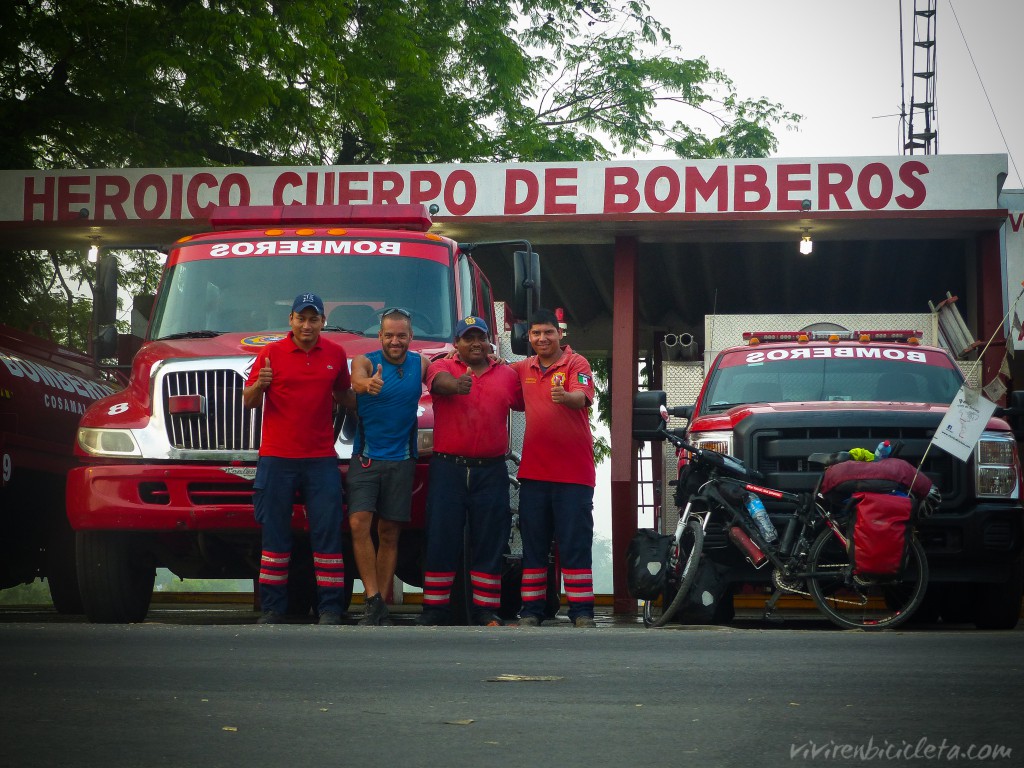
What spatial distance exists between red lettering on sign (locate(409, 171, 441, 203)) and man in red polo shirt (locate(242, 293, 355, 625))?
229 inches

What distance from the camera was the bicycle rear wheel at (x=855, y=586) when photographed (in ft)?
30.8

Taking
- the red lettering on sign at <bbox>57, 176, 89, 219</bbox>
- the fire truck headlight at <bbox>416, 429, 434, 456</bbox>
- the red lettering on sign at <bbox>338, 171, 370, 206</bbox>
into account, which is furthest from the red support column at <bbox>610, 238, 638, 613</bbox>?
the red lettering on sign at <bbox>57, 176, 89, 219</bbox>

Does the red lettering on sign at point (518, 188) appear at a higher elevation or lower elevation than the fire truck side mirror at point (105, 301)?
higher

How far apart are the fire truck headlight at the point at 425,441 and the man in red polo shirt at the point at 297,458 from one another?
23.7 inches

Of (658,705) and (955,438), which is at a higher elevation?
(955,438)

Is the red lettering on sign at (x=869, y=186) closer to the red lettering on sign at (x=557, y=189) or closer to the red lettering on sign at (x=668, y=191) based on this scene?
the red lettering on sign at (x=668, y=191)

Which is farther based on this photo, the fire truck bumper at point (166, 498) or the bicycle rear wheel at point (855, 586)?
the fire truck bumper at point (166, 498)

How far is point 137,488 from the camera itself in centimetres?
972

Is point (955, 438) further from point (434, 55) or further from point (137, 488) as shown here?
point (434, 55)

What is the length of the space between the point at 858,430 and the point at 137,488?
188 inches

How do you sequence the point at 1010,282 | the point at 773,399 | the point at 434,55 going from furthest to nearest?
the point at 434,55 → the point at 1010,282 → the point at 773,399

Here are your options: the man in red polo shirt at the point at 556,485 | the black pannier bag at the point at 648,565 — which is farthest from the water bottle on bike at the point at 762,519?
the man in red polo shirt at the point at 556,485

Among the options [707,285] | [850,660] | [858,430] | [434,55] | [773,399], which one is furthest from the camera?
[434,55]

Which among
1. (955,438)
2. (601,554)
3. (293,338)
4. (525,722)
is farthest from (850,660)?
(601,554)
